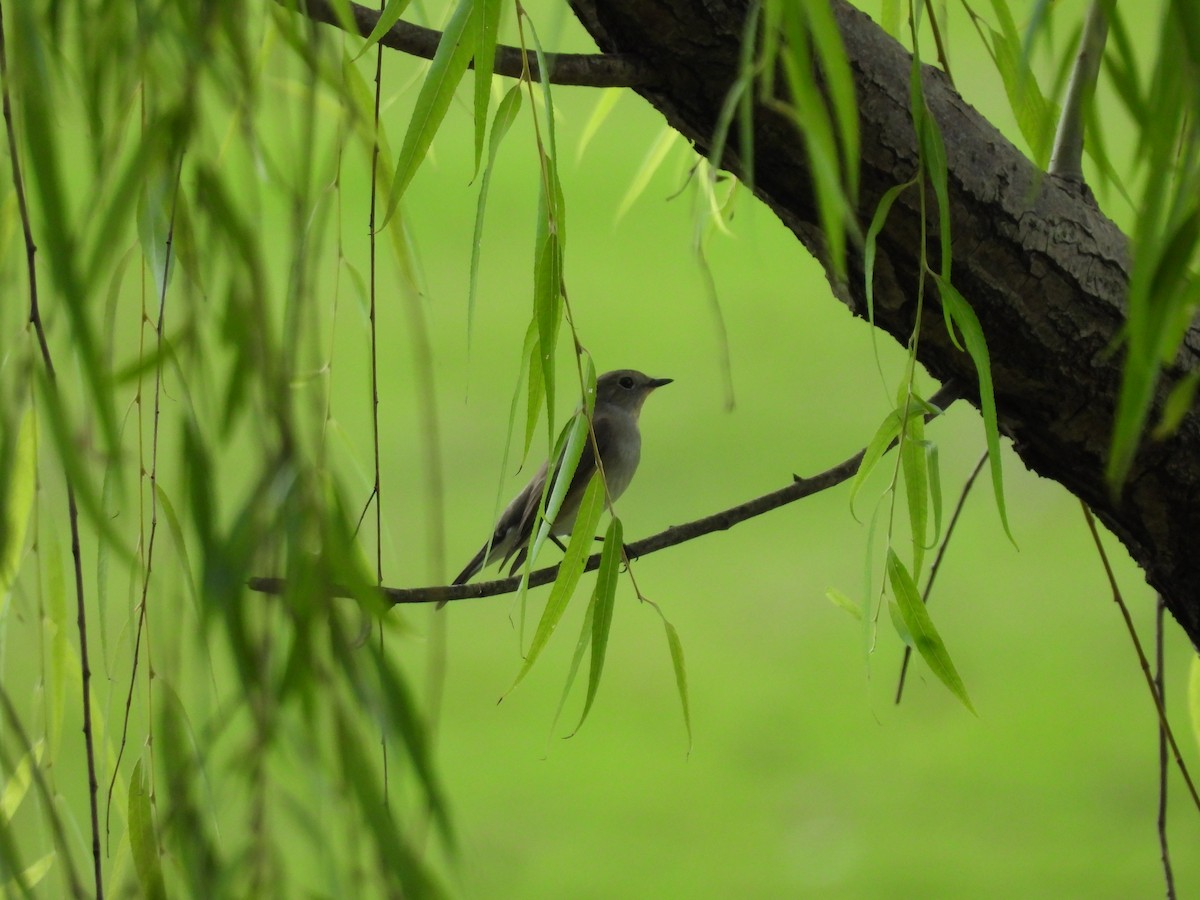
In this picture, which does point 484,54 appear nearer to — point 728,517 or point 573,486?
point 728,517

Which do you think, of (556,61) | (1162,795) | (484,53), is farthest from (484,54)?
(1162,795)

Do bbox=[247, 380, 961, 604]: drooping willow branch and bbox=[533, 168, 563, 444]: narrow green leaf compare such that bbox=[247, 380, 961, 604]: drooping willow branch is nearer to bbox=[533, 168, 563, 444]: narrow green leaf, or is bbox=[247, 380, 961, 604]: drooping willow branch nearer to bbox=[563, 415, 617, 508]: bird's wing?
bbox=[533, 168, 563, 444]: narrow green leaf

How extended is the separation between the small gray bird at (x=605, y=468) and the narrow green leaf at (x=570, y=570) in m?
0.66

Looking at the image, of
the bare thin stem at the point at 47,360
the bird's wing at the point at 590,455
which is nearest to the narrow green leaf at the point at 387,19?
the bare thin stem at the point at 47,360

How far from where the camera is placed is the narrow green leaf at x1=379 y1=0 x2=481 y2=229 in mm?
449

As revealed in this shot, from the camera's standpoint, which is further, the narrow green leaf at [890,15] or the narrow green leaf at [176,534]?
the narrow green leaf at [890,15]

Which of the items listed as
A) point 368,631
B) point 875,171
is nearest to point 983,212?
point 875,171

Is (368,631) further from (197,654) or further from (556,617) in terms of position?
(556,617)

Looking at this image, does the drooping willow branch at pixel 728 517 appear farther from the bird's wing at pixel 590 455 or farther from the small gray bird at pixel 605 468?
the bird's wing at pixel 590 455

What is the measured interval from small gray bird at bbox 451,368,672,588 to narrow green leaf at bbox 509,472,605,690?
66cm

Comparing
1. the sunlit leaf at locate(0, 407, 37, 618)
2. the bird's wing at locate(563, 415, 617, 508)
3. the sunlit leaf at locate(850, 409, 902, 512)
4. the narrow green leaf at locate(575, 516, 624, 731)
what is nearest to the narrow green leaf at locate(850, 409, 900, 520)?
the sunlit leaf at locate(850, 409, 902, 512)

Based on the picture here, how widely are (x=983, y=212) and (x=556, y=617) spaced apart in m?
0.27

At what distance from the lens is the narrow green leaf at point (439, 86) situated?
45 cm

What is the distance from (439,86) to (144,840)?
295 mm
